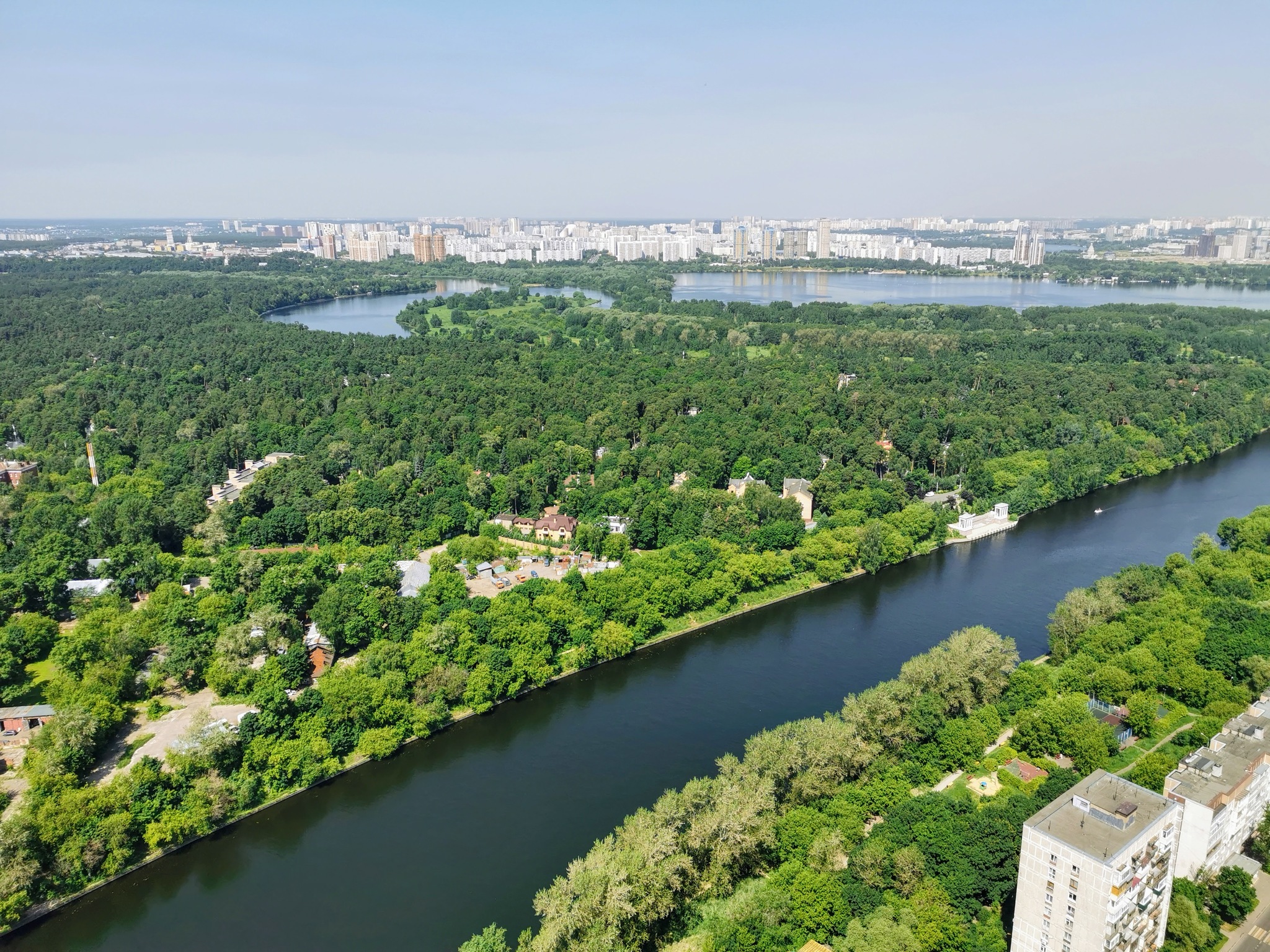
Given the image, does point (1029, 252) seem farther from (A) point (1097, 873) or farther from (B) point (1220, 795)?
(A) point (1097, 873)

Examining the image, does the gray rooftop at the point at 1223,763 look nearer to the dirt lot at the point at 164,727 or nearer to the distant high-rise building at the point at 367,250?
the dirt lot at the point at 164,727

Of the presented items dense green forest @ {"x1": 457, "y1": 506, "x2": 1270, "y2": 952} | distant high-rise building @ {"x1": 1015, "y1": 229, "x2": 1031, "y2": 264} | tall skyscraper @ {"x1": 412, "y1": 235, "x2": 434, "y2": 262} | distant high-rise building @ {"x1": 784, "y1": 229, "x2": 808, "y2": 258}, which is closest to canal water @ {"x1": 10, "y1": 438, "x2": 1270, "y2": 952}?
dense green forest @ {"x1": 457, "y1": 506, "x2": 1270, "y2": 952}

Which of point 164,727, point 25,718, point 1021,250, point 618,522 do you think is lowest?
point 164,727

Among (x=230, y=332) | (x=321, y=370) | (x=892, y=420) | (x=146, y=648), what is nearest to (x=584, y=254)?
(x=230, y=332)

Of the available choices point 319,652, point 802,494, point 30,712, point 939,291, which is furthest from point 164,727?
point 939,291

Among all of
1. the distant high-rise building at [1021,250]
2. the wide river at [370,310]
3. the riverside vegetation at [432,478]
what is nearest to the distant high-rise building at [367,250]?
the wide river at [370,310]

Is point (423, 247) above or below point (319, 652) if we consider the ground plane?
above
